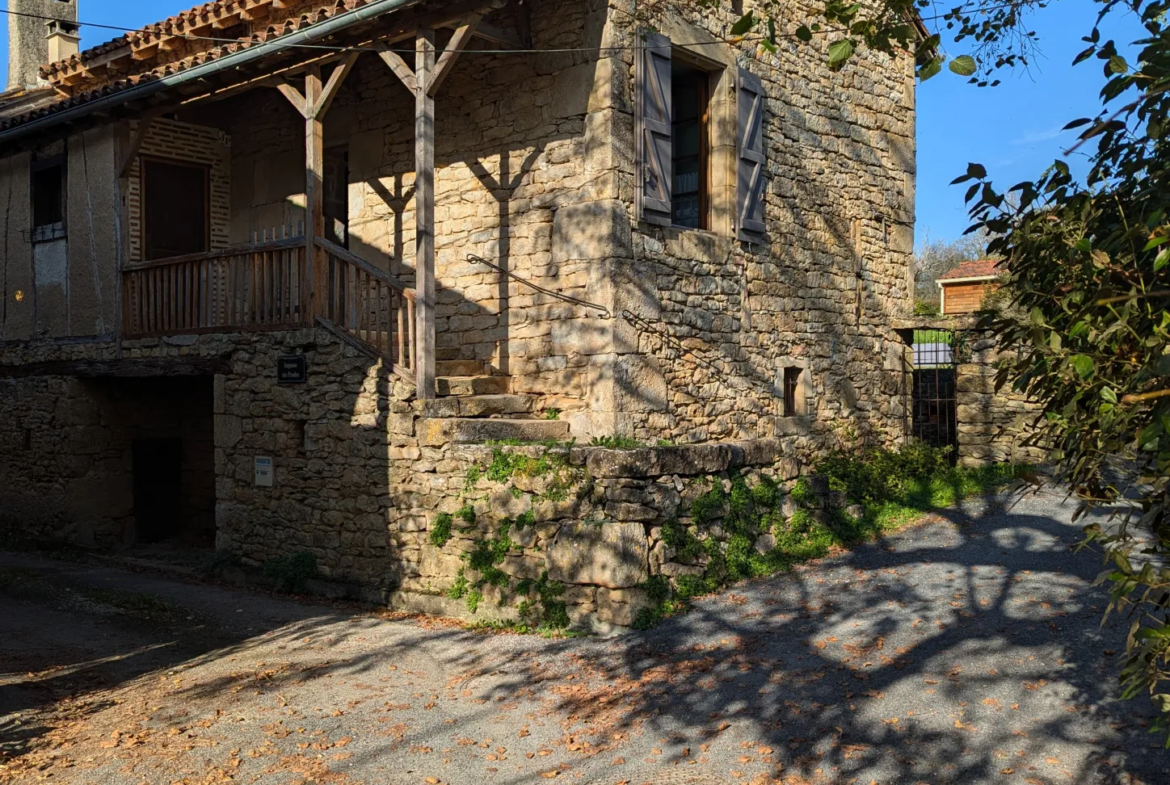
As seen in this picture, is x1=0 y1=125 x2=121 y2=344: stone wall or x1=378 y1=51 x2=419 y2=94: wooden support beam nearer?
x1=378 y1=51 x2=419 y2=94: wooden support beam

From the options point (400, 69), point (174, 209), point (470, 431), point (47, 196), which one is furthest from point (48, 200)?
point (470, 431)

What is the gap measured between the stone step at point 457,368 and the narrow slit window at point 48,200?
509cm

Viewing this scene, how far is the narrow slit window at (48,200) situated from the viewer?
438 inches

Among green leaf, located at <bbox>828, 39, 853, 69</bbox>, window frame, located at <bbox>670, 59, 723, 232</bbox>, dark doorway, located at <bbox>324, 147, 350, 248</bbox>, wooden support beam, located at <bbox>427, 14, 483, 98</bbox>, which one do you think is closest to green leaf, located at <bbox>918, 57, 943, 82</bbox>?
green leaf, located at <bbox>828, 39, 853, 69</bbox>

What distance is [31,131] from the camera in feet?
34.9

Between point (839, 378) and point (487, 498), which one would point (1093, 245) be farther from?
point (839, 378)

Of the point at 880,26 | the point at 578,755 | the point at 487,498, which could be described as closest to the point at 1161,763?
the point at 578,755

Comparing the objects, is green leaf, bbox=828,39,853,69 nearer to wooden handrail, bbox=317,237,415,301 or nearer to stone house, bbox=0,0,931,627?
stone house, bbox=0,0,931,627

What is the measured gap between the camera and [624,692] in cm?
580

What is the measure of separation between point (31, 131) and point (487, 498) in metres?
6.96

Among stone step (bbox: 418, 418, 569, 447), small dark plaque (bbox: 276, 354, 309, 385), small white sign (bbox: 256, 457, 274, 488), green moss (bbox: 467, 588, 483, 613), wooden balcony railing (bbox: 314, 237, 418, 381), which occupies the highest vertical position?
wooden balcony railing (bbox: 314, 237, 418, 381)

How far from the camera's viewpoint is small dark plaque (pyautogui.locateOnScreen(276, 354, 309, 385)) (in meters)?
8.80

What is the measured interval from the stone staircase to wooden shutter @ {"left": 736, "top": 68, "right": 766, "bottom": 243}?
2737 mm

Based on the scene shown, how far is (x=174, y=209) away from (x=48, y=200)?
4.99 ft
